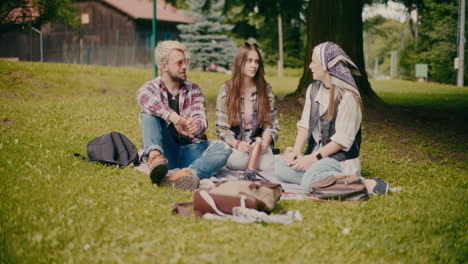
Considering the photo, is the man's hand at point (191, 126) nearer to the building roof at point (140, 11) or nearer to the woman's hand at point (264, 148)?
the woman's hand at point (264, 148)

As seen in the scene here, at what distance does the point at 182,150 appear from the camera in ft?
17.7

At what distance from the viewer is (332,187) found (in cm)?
438

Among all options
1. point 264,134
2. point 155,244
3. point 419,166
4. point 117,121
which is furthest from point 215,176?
point 117,121

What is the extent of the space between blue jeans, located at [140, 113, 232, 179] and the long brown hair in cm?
46

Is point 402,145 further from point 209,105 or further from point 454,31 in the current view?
point 454,31

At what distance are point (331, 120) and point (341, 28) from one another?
6004 mm

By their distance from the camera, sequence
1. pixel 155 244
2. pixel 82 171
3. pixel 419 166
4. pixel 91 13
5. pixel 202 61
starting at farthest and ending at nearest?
pixel 91 13 → pixel 202 61 → pixel 419 166 → pixel 82 171 → pixel 155 244

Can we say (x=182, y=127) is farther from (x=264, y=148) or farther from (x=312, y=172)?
(x=312, y=172)

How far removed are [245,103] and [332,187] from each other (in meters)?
1.71

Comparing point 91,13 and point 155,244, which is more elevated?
point 91,13

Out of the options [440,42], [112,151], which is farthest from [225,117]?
[440,42]

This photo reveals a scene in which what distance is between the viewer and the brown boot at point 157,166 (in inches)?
179

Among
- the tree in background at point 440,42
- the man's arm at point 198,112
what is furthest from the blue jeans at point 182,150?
the tree in background at point 440,42

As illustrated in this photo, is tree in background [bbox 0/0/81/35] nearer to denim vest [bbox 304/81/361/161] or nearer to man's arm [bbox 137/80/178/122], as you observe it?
man's arm [bbox 137/80/178/122]
